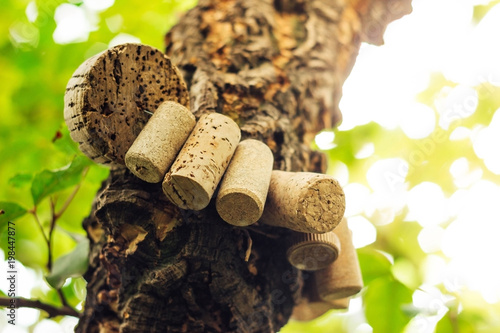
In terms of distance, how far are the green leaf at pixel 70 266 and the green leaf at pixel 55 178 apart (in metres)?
0.20

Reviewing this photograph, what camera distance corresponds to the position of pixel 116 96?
4.08 feet

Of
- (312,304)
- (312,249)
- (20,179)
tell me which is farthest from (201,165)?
(20,179)

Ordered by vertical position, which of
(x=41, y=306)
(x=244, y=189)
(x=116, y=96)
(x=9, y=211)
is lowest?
(x=41, y=306)

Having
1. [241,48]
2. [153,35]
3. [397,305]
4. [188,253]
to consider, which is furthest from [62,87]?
[397,305]

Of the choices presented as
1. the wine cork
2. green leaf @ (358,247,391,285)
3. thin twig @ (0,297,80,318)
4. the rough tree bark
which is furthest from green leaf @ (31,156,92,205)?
green leaf @ (358,247,391,285)

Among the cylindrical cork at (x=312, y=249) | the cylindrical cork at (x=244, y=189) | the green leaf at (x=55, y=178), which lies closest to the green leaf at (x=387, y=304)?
the cylindrical cork at (x=312, y=249)

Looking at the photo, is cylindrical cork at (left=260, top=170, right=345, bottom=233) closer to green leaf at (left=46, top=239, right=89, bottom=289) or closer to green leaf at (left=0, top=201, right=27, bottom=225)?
green leaf at (left=46, top=239, right=89, bottom=289)

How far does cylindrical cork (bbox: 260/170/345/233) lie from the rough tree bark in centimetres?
14

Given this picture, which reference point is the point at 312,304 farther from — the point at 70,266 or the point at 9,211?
the point at 9,211

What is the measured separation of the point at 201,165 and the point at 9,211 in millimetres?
719

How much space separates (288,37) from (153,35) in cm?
92

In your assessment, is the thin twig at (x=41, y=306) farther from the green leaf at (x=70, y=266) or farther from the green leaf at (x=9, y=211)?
the green leaf at (x=9, y=211)

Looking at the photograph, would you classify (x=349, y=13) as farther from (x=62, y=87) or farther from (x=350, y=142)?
(x=62, y=87)

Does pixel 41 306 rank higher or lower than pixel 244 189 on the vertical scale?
lower
